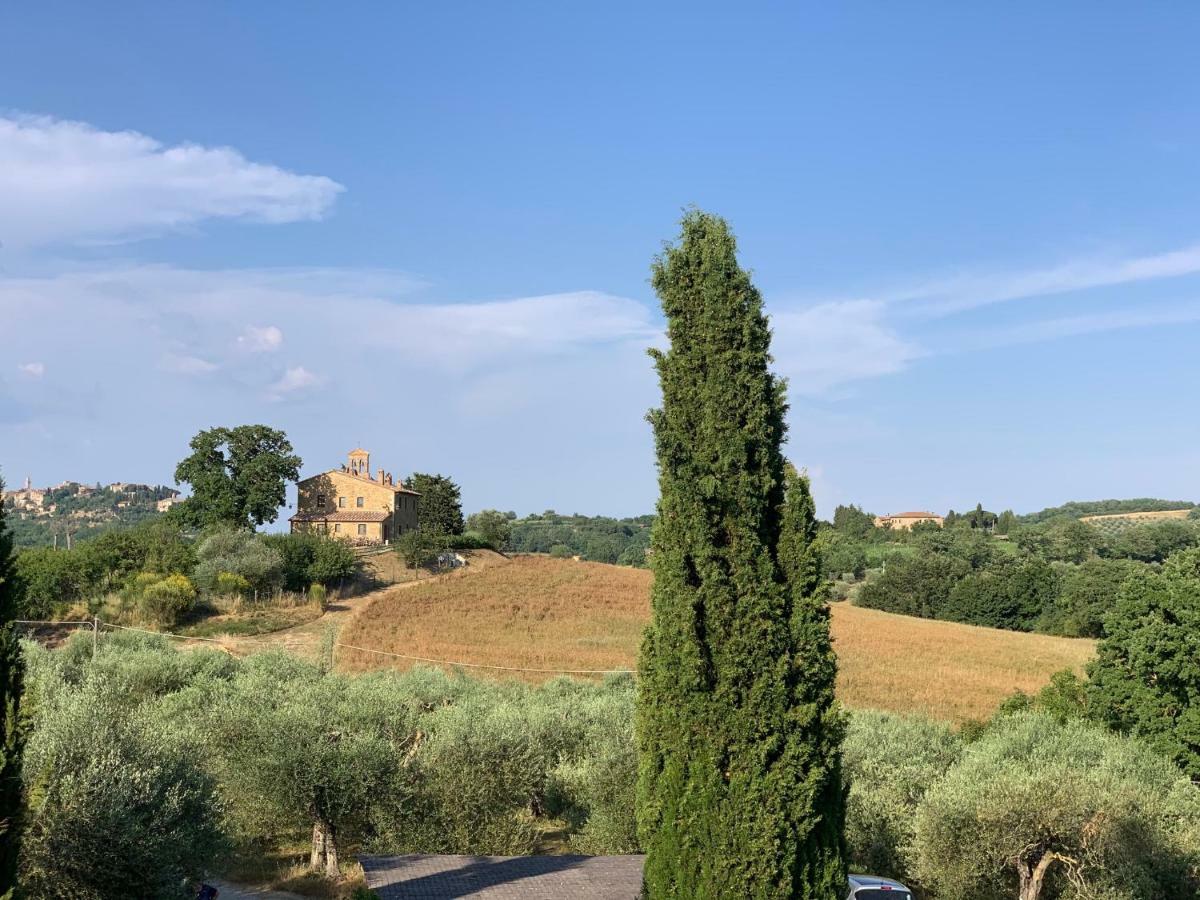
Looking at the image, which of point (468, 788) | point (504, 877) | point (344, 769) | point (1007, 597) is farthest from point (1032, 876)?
point (1007, 597)

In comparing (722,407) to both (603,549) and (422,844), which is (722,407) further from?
(603,549)

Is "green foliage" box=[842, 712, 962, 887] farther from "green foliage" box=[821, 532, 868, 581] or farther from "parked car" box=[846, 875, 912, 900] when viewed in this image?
"green foliage" box=[821, 532, 868, 581]

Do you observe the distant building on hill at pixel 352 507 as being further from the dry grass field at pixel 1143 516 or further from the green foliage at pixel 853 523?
the dry grass field at pixel 1143 516

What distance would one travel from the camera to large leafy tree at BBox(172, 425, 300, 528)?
65375 millimetres

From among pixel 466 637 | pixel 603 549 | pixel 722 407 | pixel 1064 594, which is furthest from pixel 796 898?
pixel 603 549

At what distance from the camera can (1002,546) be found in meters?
106

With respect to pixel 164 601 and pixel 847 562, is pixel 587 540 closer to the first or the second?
pixel 847 562

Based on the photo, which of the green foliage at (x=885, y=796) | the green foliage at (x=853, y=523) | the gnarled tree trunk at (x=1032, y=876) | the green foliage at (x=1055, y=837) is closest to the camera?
the green foliage at (x=1055, y=837)

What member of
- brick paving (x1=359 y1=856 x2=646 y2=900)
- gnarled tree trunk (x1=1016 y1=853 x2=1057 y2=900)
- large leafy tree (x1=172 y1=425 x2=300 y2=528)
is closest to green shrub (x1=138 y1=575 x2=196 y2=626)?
large leafy tree (x1=172 y1=425 x2=300 y2=528)

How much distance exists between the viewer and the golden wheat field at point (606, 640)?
40.1m

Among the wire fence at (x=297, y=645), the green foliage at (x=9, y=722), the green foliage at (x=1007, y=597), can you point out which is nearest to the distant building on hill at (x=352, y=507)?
the wire fence at (x=297, y=645)

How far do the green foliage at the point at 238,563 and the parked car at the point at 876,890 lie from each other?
4286 centimetres

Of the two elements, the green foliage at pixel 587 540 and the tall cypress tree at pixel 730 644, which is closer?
the tall cypress tree at pixel 730 644

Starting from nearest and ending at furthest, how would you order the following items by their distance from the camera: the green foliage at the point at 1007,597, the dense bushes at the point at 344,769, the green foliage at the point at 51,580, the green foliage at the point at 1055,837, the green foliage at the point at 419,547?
1. the dense bushes at the point at 344,769
2. the green foliage at the point at 1055,837
3. the green foliage at the point at 51,580
4. the green foliage at the point at 419,547
5. the green foliage at the point at 1007,597
